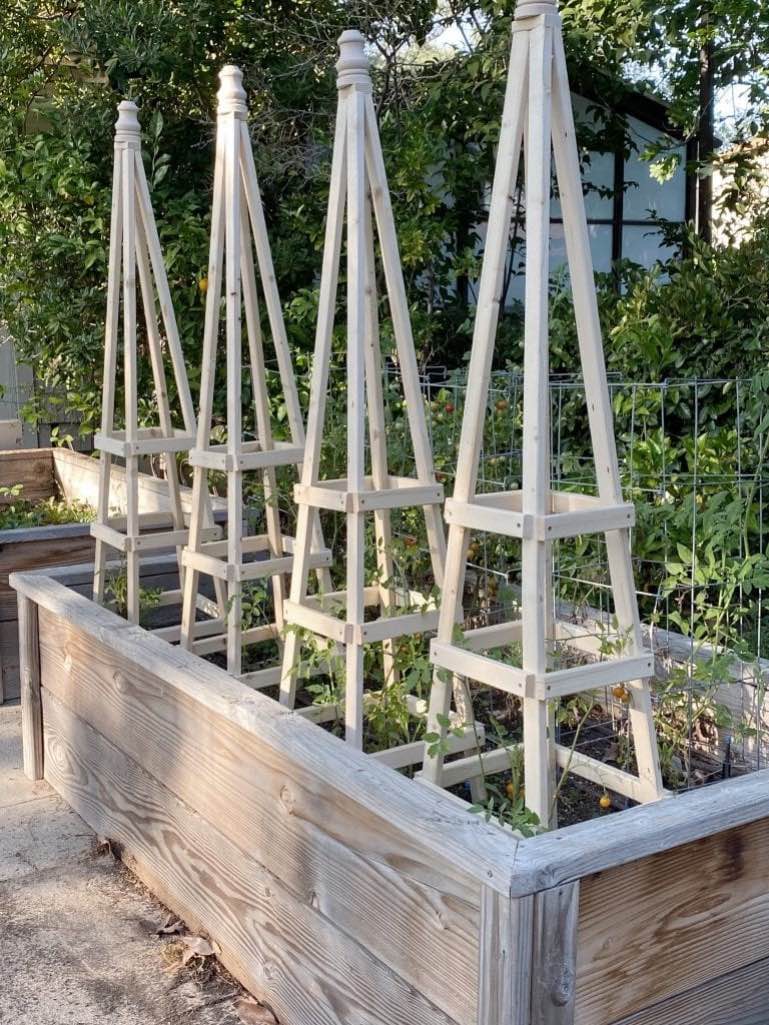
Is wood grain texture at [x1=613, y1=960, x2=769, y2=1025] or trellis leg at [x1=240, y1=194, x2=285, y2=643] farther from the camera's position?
trellis leg at [x1=240, y1=194, x2=285, y2=643]

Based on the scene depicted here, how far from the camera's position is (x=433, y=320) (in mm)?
5844

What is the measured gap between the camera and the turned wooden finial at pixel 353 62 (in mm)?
2363

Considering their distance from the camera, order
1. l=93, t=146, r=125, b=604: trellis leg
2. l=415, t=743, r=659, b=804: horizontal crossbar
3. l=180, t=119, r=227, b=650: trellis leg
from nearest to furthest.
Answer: l=415, t=743, r=659, b=804: horizontal crossbar, l=180, t=119, r=227, b=650: trellis leg, l=93, t=146, r=125, b=604: trellis leg

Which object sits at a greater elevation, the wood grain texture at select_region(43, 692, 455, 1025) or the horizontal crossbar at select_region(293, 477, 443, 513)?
the horizontal crossbar at select_region(293, 477, 443, 513)

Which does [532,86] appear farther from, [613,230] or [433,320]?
[613,230]

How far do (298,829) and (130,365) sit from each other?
1.56 meters

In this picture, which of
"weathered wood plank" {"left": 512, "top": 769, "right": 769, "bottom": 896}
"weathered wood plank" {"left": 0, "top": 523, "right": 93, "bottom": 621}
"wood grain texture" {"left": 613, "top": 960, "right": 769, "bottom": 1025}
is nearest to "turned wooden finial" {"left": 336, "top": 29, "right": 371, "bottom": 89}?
"weathered wood plank" {"left": 512, "top": 769, "right": 769, "bottom": 896}

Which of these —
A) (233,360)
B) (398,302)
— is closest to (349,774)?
(398,302)

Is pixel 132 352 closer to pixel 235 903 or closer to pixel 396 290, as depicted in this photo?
pixel 396 290

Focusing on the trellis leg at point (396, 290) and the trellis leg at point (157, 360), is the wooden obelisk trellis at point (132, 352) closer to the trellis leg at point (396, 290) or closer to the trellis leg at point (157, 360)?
the trellis leg at point (157, 360)

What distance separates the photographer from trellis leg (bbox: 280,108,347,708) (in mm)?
2451

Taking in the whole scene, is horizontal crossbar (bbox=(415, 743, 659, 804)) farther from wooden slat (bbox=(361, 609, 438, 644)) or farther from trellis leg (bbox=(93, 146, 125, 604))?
trellis leg (bbox=(93, 146, 125, 604))

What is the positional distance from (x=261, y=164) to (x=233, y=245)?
3.15 metres

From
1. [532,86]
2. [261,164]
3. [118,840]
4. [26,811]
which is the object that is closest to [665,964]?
[532,86]
